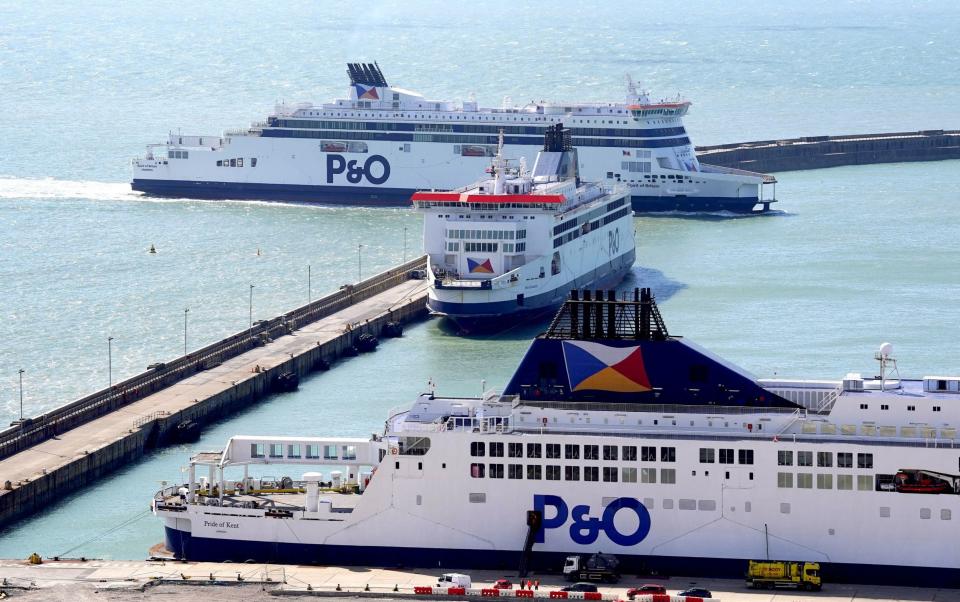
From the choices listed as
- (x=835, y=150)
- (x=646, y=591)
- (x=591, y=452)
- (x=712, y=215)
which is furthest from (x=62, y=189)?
(x=646, y=591)

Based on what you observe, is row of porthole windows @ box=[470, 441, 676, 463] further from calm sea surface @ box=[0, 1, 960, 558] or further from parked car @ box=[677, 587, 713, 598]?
calm sea surface @ box=[0, 1, 960, 558]

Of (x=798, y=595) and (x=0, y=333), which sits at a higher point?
(x=0, y=333)

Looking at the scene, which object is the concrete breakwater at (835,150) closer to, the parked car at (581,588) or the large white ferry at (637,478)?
the large white ferry at (637,478)

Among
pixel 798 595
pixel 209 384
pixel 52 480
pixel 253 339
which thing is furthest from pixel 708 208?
pixel 798 595

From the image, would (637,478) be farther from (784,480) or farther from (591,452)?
(784,480)

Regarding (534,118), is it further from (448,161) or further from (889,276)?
(889,276)

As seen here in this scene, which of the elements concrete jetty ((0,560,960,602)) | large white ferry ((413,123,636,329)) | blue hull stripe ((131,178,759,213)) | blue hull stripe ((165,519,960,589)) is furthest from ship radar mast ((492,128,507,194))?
concrete jetty ((0,560,960,602))
